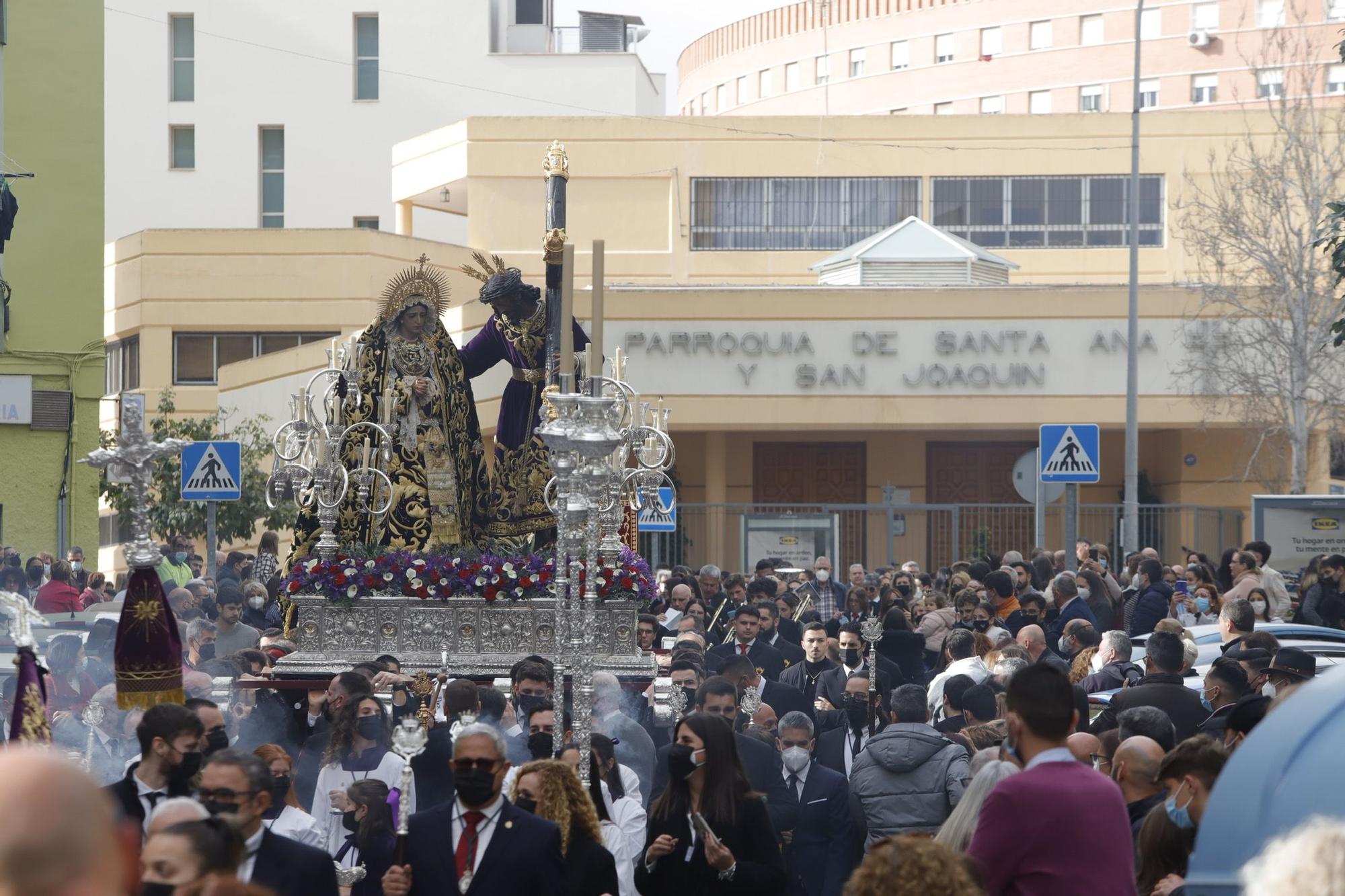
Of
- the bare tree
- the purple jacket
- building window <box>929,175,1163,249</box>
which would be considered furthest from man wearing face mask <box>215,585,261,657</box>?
building window <box>929,175,1163,249</box>

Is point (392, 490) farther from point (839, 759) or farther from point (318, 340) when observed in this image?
point (318, 340)

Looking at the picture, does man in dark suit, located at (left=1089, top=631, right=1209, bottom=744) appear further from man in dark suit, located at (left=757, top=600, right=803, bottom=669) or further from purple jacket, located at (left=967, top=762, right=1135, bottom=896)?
man in dark suit, located at (left=757, top=600, right=803, bottom=669)

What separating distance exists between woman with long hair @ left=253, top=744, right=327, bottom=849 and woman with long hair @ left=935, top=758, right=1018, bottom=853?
104 inches

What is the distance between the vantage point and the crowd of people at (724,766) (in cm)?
548

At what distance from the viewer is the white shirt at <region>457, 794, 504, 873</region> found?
6.32 meters

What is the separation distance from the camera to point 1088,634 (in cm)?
1216

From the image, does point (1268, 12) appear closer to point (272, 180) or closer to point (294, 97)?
point (294, 97)

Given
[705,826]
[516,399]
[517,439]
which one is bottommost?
[705,826]

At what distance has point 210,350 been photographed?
3775 centimetres

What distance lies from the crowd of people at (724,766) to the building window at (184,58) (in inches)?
1344

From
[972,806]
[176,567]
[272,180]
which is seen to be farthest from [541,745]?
[272,180]

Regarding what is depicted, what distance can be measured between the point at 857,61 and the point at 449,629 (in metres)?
59.5

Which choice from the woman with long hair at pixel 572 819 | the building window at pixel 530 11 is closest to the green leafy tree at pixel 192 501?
the woman with long hair at pixel 572 819

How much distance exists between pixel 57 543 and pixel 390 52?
22.7 meters
